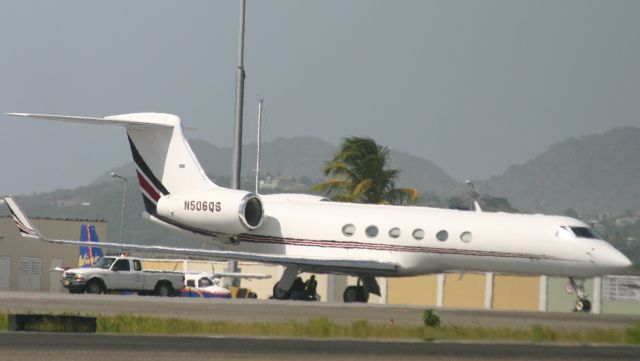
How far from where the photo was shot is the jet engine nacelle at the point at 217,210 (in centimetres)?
3759

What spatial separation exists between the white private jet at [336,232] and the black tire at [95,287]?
288cm

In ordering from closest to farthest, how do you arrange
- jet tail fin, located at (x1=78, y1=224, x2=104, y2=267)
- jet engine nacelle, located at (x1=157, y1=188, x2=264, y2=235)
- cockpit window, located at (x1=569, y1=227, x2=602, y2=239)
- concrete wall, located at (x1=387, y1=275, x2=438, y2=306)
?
cockpit window, located at (x1=569, y1=227, x2=602, y2=239)
jet engine nacelle, located at (x1=157, y1=188, x2=264, y2=235)
concrete wall, located at (x1=387, y1=275, x2=438, y2=306)
jet tail fin, located at (x1=78, y1=224, x2=104, y2=267)

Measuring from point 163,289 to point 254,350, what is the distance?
88.0 ft

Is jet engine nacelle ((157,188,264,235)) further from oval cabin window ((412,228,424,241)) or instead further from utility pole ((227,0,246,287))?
utility pole ((227,0,246,287))

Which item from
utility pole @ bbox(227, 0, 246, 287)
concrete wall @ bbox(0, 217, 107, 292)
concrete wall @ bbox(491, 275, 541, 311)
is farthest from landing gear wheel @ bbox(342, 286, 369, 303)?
concrete wall @ bbox(0, 217, 107, 292)

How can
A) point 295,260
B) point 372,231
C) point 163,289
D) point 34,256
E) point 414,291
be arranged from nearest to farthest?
point 295,260
point 372,231
point 163,289
point 414,291
point 34,256

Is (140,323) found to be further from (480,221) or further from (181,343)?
(480,221)

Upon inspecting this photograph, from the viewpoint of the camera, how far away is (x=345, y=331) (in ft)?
71.8

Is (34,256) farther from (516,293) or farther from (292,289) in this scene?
(292,289)

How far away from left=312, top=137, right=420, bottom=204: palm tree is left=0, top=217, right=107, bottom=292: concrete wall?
13.5 m

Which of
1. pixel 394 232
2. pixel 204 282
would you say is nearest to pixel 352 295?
pixel 394 232


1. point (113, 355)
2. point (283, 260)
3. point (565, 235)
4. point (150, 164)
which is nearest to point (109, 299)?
point (283, 260)

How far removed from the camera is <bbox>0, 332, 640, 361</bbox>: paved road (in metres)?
15.7

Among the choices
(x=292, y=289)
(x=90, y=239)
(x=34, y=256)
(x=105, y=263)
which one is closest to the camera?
(x=292, y=289)
